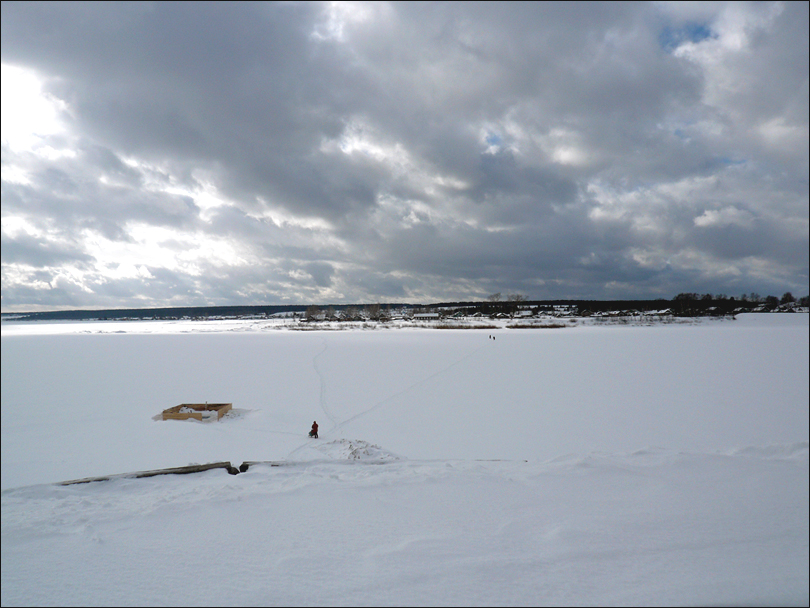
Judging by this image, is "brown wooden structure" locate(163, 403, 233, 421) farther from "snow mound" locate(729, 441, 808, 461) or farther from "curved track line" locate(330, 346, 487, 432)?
"snow mound" locate(729, 441, 808, 461)

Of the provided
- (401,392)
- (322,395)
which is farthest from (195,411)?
(401,392)

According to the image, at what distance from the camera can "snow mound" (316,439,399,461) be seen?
693 cm

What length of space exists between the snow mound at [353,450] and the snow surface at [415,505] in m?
0.06

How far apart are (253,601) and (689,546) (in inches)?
164

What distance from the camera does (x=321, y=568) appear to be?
3391 mm

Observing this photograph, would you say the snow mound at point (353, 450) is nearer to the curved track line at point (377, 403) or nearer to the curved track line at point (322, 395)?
the curved track line at point (377, 403)

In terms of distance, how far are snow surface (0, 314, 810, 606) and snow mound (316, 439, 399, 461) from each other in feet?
0.18

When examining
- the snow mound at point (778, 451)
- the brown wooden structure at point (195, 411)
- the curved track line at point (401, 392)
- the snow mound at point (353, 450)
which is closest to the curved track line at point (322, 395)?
the curved track line at point (401, 392)

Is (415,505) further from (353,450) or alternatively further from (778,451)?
(778,451)

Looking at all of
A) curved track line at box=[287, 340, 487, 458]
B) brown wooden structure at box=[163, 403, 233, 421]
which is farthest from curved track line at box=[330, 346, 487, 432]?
brown wooden structure at box=[163, 403, 233, 421]

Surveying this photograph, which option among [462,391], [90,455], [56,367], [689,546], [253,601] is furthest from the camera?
[56,367]

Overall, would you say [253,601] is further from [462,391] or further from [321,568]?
[462,391]

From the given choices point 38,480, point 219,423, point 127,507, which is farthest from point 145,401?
point 127,507

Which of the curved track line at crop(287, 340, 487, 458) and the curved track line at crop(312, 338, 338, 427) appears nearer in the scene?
the curved track line at crop(287, 340, 487, 458)
